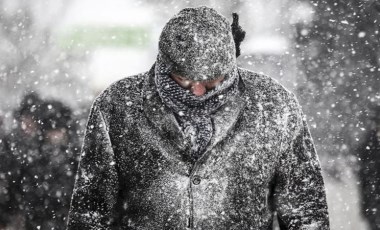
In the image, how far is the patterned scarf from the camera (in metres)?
2.29

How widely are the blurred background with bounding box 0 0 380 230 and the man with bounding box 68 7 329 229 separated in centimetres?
386

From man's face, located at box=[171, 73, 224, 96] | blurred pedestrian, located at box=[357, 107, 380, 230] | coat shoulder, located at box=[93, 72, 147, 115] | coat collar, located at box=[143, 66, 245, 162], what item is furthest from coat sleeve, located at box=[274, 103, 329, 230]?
blurred pedestrian, located at box=[357, 107, 380, 230]

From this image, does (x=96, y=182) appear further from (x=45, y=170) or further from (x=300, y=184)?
(x=45, y=170)

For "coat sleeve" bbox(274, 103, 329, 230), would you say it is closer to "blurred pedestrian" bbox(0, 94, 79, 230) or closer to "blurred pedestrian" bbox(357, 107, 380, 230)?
"blurred pedestrian" bbox(357, 107, 380, 230)

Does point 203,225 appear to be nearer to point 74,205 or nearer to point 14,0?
point 74,205

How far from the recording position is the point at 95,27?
708 centimetres

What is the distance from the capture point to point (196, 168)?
2406 mm

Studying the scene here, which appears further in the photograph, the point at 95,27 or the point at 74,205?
the point at 95,27

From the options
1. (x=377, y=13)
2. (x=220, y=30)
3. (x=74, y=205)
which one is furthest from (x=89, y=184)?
(x=377, y=13)

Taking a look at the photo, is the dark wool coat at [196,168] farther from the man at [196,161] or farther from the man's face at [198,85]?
the man's face at [198,85]

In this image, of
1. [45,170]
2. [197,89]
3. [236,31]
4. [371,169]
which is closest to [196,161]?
[197,89]

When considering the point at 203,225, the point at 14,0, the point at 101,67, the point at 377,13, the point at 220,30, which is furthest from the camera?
the point at 14,0

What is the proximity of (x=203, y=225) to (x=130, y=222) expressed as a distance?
35 centimetres

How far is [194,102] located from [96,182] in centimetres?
60
